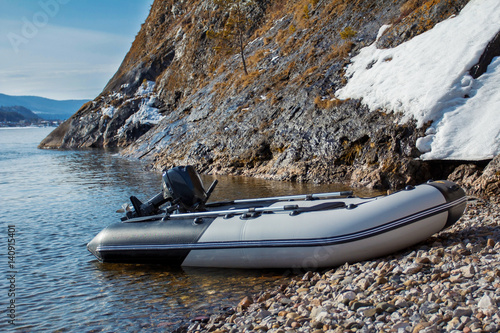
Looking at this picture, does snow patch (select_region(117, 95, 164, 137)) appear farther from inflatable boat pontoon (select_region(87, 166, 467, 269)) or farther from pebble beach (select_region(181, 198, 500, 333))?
pebble beach (select_region(181, 198, 500, 333))

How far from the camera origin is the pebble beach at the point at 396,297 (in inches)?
161

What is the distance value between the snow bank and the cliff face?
57cm

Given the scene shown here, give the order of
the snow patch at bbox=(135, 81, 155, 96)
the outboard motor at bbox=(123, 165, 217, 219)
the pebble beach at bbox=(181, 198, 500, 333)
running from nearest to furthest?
1. the pebble beach at bbox=(181, 198, 500, 333)
2. the outboard motor at bbox=(123, 165, 217, 219)
3. the snow patch at bbox=(135, 81, 155, 96)

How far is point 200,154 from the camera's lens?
2184 centimetres

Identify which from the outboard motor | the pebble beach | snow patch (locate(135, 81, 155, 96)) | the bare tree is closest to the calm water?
the pebble beach

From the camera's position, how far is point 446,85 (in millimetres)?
12992

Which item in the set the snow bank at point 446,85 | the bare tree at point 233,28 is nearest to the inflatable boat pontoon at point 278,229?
the snow bank at point 446,85

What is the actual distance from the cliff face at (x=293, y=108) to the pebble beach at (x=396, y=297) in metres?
6.85

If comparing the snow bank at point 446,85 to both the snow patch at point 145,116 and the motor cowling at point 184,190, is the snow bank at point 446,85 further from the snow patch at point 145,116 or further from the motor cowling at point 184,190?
the snow patch at point 145,116

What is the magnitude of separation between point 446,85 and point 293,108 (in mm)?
7380

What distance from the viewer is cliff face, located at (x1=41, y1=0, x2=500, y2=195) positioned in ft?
46.9

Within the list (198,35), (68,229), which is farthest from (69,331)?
(198,35)

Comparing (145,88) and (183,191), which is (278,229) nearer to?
(183,191)

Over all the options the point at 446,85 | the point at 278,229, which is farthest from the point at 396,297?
the point at 446,85
